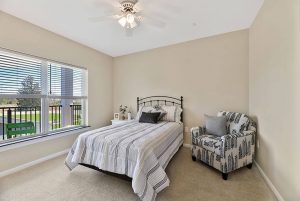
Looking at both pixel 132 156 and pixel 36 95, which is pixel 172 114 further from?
pixel 36 95

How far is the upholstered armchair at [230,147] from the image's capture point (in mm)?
2236

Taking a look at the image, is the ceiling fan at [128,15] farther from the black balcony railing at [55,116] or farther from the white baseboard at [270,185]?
the white baseboard at [270,185]

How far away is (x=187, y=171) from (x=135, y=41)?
3016 millimetres

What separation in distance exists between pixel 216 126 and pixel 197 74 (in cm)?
136

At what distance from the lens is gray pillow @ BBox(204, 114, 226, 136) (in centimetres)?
278

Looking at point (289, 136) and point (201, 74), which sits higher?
point (201, 74)

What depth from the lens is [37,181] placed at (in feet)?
7.32

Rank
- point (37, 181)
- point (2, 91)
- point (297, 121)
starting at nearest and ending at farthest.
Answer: point (297, 121) → point (37, 181) → point (2, 91)

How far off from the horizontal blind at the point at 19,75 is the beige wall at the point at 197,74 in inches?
90.0

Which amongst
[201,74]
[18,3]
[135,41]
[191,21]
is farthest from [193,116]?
[18,3]

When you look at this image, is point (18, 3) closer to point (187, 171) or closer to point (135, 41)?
point (135, 41)

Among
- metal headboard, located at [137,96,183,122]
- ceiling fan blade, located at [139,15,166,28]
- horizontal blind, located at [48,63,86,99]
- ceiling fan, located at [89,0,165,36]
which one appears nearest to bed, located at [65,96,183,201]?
metal headboard, located at [137,96,183,122]

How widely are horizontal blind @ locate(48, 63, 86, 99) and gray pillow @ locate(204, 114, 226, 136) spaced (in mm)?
3101

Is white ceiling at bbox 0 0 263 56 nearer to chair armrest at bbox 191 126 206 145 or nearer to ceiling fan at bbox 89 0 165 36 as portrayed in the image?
ceiling fan at bbox 89 0 165 36
